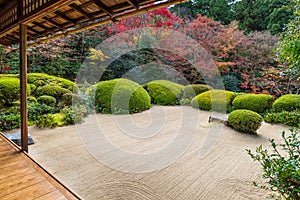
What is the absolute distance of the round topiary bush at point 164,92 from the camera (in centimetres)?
883

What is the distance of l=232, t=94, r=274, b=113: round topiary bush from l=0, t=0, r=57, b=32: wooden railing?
23.2 feet

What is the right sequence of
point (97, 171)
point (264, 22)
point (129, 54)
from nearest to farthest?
point (97, 171) → point (129, 54) → point (264, 22)

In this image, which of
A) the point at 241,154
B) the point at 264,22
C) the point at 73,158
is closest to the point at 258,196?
the point at 241,154

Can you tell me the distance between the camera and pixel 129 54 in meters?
9.98

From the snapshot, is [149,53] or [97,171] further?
[149,53]

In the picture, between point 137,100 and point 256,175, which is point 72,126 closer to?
point 137,100

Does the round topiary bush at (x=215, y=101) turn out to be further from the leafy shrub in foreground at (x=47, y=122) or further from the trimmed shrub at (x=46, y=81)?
the leafy shrub in foreground at (x=47, y=122)

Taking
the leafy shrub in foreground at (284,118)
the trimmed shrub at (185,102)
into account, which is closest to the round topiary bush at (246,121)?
the leafy shrub in foreground at (284,118)

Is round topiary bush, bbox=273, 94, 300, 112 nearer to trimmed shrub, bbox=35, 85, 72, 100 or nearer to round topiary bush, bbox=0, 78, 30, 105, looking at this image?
trimmed shrub, bbox=35, 85, 72, 100

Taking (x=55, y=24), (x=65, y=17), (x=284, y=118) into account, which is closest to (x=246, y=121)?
(x=284, y=118)

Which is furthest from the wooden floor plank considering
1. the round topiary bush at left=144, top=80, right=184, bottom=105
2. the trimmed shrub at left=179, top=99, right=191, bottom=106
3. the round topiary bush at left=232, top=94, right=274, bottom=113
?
the trimmed shrub at left=179, top=99, right=191, bottom=106

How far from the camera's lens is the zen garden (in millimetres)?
2248

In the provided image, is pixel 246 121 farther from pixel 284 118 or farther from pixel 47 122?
pixel 47 122

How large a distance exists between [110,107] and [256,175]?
4.89m
